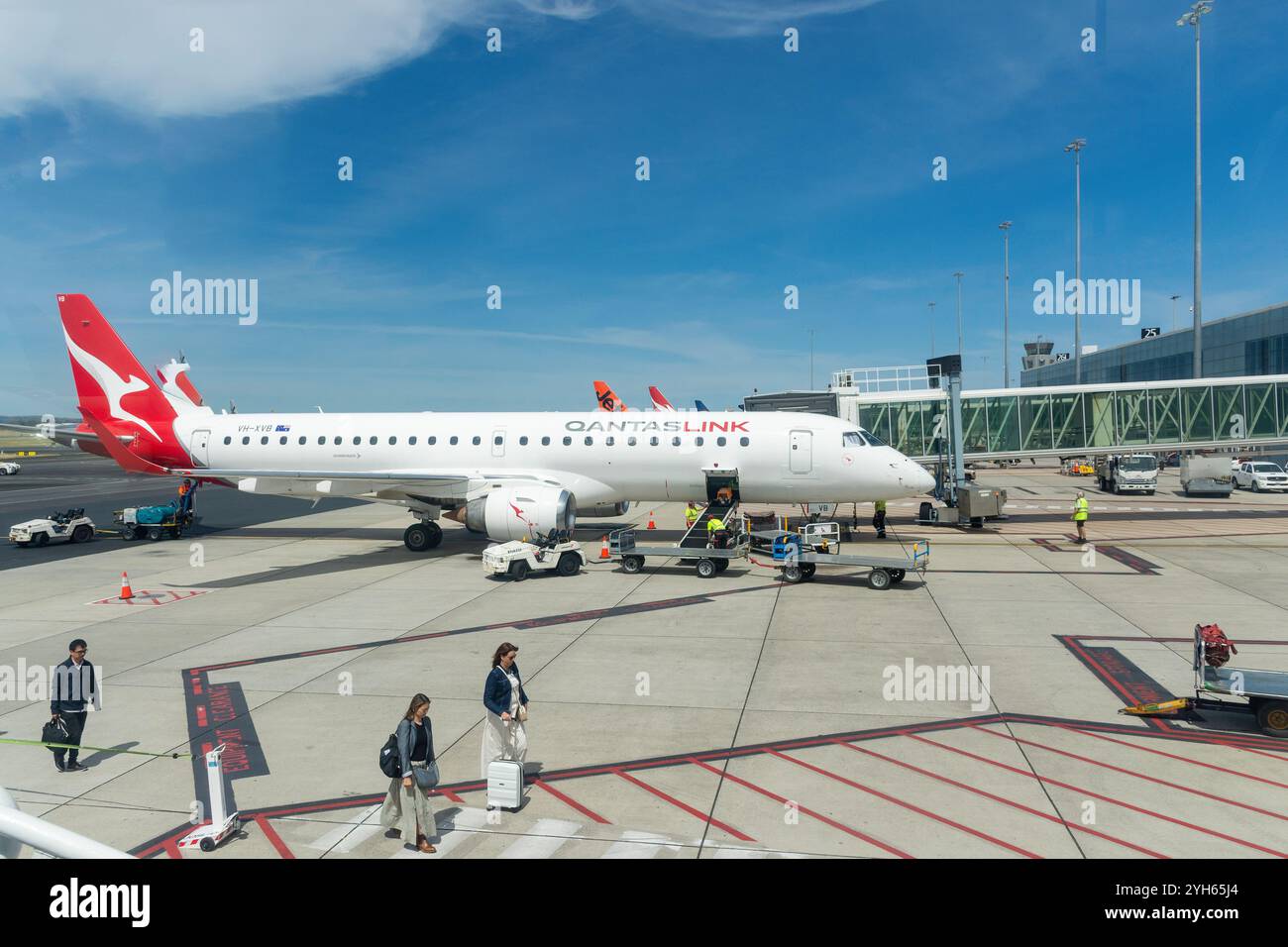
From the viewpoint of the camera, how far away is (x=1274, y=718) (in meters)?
11.3

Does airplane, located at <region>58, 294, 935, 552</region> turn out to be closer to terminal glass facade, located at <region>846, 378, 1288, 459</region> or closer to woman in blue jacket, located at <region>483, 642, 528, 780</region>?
terminal glass facade, located at <region>846, 378, 1288, 459</region>

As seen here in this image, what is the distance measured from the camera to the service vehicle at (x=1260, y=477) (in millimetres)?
47250

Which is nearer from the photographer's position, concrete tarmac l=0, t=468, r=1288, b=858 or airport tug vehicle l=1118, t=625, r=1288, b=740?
concrete tarmac l=0, t=468, r=1288, b=858

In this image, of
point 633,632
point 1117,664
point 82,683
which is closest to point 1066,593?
point 1117,664

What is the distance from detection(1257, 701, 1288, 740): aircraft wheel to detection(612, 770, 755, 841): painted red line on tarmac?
8059 mm

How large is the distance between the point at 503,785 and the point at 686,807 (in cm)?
212

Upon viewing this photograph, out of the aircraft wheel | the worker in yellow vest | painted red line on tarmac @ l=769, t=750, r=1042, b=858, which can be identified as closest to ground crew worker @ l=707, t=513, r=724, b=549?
the worker in yellow vest

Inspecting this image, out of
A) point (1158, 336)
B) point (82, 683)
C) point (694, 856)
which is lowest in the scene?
point (694, 856)

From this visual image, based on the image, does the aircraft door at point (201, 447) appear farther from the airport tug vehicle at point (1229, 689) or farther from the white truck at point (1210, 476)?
the white truck at point (1210, 476)

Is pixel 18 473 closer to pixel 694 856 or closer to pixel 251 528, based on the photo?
pixel 251 528

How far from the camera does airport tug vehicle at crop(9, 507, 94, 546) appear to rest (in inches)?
1189

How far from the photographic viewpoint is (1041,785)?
9.85 m
